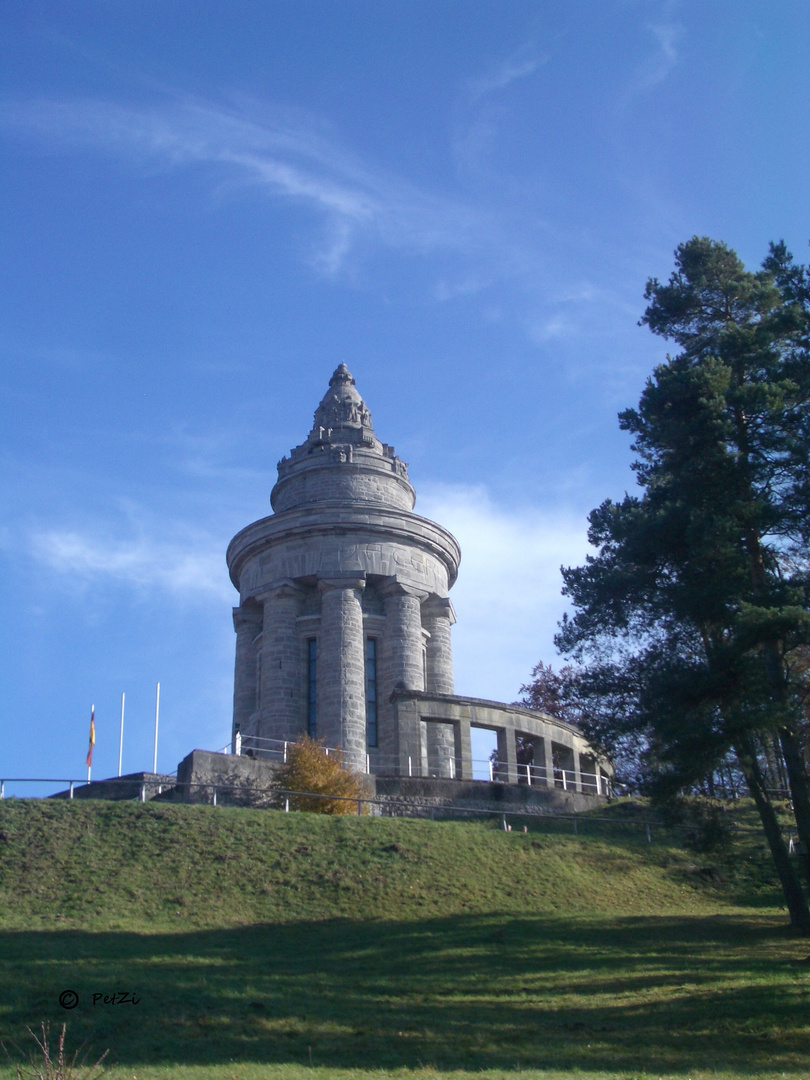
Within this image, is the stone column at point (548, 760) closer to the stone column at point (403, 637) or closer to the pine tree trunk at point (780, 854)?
the stone column at point (403, 637)

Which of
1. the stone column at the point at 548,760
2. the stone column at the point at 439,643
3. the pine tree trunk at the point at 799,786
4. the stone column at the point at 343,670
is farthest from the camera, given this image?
the stone column at the point at 439,643

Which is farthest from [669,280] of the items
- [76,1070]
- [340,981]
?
[76,1070]

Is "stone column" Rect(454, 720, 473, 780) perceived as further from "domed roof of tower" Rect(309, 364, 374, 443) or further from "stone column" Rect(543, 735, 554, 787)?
"domed roof of tower" Rect(309, 364, 374, 443)

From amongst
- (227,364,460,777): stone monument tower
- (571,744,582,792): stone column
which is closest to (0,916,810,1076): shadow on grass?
(227,364,460,777): stone monument tower

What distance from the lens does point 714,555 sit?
2109 cm

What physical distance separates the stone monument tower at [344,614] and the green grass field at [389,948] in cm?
774

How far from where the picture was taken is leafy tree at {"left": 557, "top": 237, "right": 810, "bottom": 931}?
20.5 metres

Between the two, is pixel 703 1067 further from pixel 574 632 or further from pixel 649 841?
pixel 649 841

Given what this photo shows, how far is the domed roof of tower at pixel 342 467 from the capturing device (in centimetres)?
4078

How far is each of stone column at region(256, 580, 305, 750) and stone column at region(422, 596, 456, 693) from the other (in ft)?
16.2

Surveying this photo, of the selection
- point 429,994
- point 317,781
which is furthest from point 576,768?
point 429,994

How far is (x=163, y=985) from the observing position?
16.2 metres

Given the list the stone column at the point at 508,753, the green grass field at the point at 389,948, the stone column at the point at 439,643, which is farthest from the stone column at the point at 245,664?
the green grass field at the point at 389,948

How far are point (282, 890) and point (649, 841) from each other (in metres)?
10.8
